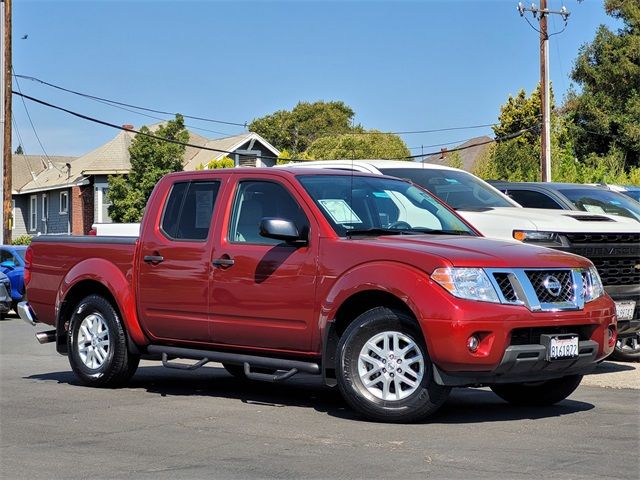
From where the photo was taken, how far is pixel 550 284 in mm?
8148

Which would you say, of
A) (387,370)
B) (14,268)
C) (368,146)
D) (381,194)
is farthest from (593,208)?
(368,146)

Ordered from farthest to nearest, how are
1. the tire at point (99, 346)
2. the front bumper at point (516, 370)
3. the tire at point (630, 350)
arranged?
the tire at point (630, 350) → the tire at point (99, 346) → the front bumper at point (516, 370)

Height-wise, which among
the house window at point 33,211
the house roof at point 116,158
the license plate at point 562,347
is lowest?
the license plate at point 562,347

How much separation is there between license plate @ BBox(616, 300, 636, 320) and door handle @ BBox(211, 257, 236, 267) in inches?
158

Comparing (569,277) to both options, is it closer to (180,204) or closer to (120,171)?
(180,204)

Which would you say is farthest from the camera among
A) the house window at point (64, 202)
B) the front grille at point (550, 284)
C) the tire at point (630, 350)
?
the house window at point (64, 202)

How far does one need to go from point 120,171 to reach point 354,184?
41.2 metres

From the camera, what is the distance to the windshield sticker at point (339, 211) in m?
8.88

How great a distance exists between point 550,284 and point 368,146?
60.0 metres

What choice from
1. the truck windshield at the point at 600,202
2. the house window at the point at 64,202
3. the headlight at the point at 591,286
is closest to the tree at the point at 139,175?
the house window at the point at 64,202

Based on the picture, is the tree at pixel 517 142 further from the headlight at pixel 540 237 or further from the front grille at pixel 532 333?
the front grille at pixel 532 333

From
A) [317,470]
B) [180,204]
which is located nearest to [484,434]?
[317,470]

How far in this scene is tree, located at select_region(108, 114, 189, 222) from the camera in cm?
4622

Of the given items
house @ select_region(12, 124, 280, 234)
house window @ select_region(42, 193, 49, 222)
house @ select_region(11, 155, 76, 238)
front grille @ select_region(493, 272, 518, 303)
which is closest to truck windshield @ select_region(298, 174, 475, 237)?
front grille @ select_region(493, 272, 518, 303)
